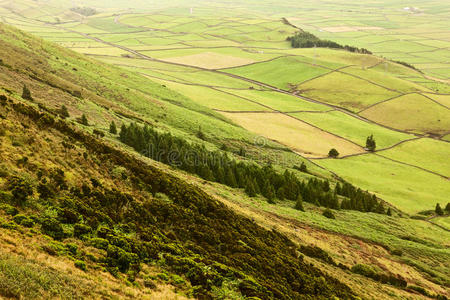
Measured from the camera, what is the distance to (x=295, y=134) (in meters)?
→ 118

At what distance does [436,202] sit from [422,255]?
1466 inches

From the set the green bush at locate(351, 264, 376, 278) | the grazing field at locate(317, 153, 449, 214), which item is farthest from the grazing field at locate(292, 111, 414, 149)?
the green bush at locate(351, 264, 376, 278)

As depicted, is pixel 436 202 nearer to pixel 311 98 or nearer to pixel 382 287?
pixel 382 287

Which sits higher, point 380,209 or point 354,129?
point 354,129

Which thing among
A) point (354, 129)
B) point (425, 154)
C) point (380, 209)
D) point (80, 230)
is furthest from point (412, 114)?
point (80, 230)

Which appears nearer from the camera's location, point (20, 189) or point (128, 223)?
point (20, 189)

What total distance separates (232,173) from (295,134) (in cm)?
5683

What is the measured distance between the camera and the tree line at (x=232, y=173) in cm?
6112

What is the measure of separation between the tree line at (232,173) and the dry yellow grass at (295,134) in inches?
1281

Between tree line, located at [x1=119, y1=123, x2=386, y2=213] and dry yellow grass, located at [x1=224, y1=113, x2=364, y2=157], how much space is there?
32.5 meters

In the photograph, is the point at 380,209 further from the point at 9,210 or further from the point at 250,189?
the point at 9,210

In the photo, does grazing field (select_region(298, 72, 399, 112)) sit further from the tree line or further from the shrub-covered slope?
the shrub-covered slope

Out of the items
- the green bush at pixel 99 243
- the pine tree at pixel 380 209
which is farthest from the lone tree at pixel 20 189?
the pine tree at pixel 380 209

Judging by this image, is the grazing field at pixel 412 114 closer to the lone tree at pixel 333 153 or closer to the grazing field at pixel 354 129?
the grazing field at pixel 354 129
